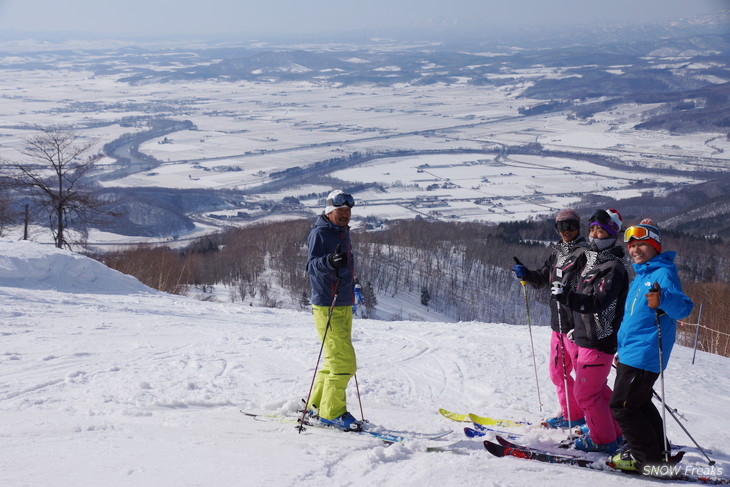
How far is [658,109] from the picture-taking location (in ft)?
489

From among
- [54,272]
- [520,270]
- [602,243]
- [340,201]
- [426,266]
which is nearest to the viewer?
[602,243]

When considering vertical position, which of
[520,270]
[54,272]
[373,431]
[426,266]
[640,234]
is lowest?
[426,266]

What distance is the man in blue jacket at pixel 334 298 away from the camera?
4.89 m

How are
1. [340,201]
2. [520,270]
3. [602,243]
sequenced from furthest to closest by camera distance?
[520,270], [340,201], [602,243]

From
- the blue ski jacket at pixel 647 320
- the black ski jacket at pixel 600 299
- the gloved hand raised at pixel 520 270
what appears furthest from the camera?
the gloved hand raised at pixel 520 270

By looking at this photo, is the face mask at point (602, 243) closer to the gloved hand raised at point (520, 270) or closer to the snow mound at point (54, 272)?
the gloved hand raised at point (520, 270)

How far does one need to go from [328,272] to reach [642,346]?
2.19m

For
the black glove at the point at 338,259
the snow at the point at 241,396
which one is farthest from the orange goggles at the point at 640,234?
the black glove at the point at 338,259

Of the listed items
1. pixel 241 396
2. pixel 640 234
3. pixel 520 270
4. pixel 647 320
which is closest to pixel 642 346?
pixel 647 320

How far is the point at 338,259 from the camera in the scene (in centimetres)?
A: 462

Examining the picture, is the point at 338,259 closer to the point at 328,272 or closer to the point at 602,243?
the point at 328,272

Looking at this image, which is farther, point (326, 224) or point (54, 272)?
point (54, 272)

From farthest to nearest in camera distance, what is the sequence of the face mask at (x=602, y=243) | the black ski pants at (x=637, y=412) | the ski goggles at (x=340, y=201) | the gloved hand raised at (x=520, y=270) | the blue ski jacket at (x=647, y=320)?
the gloved hand raised at (x=520, y=270) < the ski goggles at (x=340, y=201) < the face mask at (x=602, y=243) < the black ski pants at (x=637, y=412) < the blue ski jacket at (x=647, y=320)

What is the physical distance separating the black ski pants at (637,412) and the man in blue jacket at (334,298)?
1.89 m
